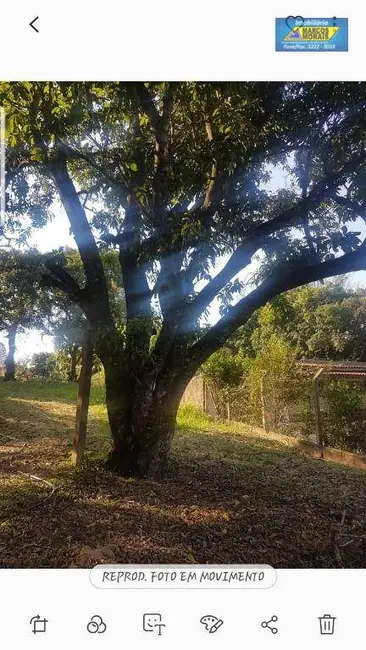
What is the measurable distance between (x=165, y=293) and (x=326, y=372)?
3317mm

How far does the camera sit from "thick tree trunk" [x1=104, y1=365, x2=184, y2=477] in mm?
3998

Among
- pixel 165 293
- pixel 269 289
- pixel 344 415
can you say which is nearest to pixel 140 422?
pixel 165 293

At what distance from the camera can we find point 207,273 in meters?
3.33

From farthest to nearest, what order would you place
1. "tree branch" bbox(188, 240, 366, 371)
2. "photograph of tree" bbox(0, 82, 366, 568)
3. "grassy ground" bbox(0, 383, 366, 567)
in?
"tree branch" bbox(188, 240, 366, 371) → "photograph of tree" bbox(0, 82, 366, 568) → "grassy ground" bbox(0, 383, 366, 567)

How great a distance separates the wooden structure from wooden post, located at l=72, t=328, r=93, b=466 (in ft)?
9.63

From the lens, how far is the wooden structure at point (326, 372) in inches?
205

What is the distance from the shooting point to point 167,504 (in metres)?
3.38
